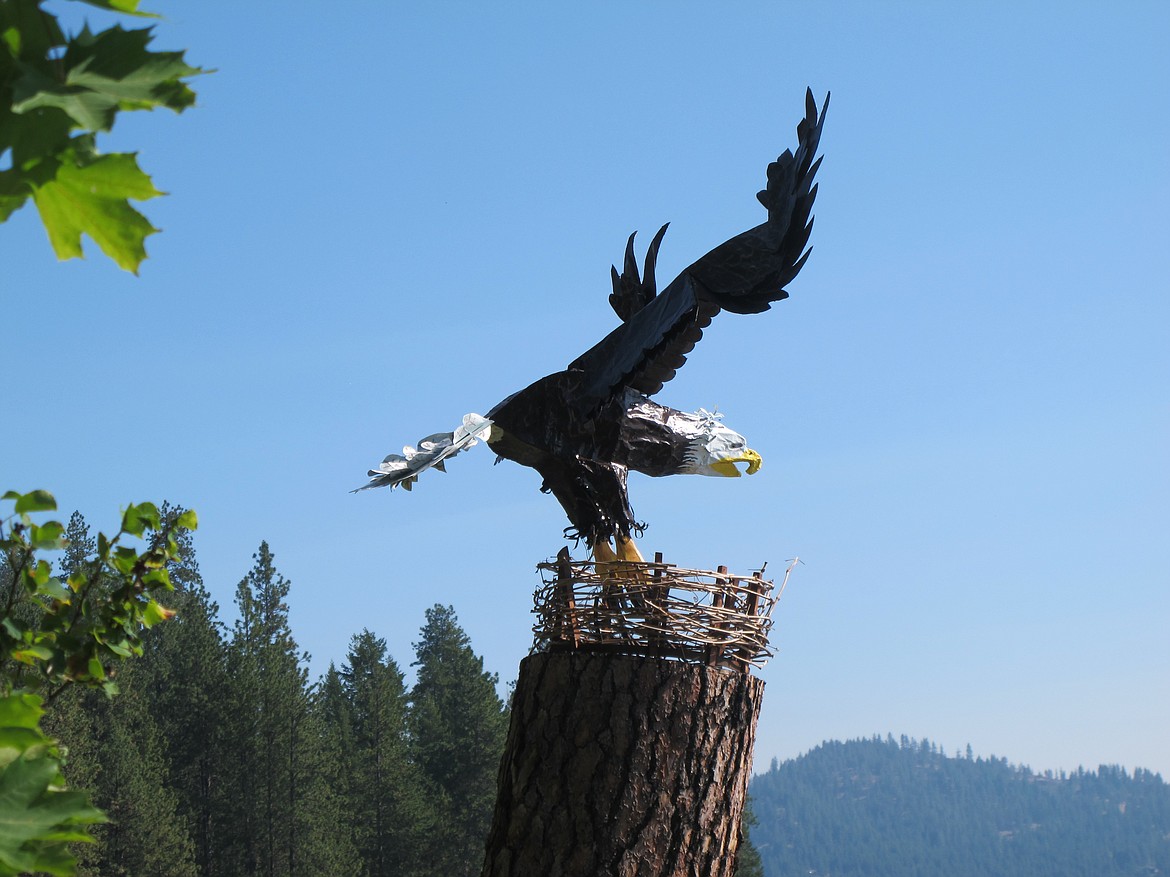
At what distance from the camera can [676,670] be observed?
14.1 feet

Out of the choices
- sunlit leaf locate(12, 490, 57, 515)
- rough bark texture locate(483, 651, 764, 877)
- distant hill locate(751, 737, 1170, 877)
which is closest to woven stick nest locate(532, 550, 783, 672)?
rough bark texture locate(483, 651, 764, 877)

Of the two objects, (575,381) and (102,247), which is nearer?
(102,247)

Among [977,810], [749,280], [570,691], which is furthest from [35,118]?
[977,810]

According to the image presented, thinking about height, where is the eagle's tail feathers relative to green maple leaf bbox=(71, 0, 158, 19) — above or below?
above

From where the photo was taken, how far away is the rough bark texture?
4129 millimetres

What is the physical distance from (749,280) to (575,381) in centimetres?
81

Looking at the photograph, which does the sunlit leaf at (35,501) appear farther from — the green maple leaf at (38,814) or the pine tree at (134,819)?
the pine tree at (134,819)

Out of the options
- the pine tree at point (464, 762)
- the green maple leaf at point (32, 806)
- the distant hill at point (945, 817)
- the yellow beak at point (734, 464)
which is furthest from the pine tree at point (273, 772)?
the distant hill at point (945, 817)

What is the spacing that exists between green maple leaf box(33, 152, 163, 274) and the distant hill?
148m

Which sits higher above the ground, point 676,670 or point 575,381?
point 575,381

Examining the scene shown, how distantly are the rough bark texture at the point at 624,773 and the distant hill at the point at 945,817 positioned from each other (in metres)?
144

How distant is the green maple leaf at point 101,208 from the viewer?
105 centimetres

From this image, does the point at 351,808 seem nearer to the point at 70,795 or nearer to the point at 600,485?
the point at 600,485

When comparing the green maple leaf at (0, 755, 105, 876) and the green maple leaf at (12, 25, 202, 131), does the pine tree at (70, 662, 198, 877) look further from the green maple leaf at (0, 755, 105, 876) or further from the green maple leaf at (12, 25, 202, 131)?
the green maple leaf at (12, 25, 202, 131)
